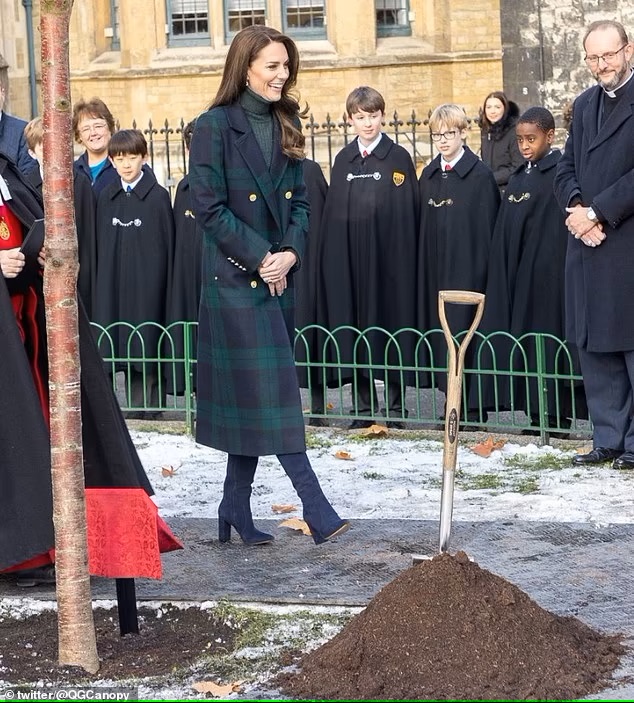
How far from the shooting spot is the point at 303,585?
6.00 metres

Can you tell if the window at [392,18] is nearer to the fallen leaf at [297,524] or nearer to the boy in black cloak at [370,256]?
the boy in black cloak at [370,256]

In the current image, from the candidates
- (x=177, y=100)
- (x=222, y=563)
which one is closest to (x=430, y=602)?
(x=222, y=563)

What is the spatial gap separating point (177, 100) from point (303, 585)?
1932 centimetres

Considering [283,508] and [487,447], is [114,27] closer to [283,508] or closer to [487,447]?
[487,447]

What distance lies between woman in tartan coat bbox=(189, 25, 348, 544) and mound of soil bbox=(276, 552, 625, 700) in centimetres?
144

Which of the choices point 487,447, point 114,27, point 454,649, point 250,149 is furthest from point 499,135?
point 114,27

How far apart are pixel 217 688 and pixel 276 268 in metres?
2.15

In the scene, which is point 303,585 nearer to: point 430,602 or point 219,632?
point 219,632

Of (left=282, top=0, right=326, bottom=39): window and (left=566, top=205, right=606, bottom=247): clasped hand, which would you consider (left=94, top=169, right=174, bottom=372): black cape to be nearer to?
(left=566, top=205, right=606, bottom=247): clasped hand

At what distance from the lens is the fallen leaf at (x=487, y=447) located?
866cm

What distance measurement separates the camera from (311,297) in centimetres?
1014

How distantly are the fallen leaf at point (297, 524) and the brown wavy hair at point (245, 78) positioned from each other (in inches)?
65.1

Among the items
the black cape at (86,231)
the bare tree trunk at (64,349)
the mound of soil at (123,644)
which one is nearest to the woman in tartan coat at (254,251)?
the mound of soil at (123,644)

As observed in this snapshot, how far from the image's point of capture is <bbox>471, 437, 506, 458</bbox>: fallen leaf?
8664 millimetres
